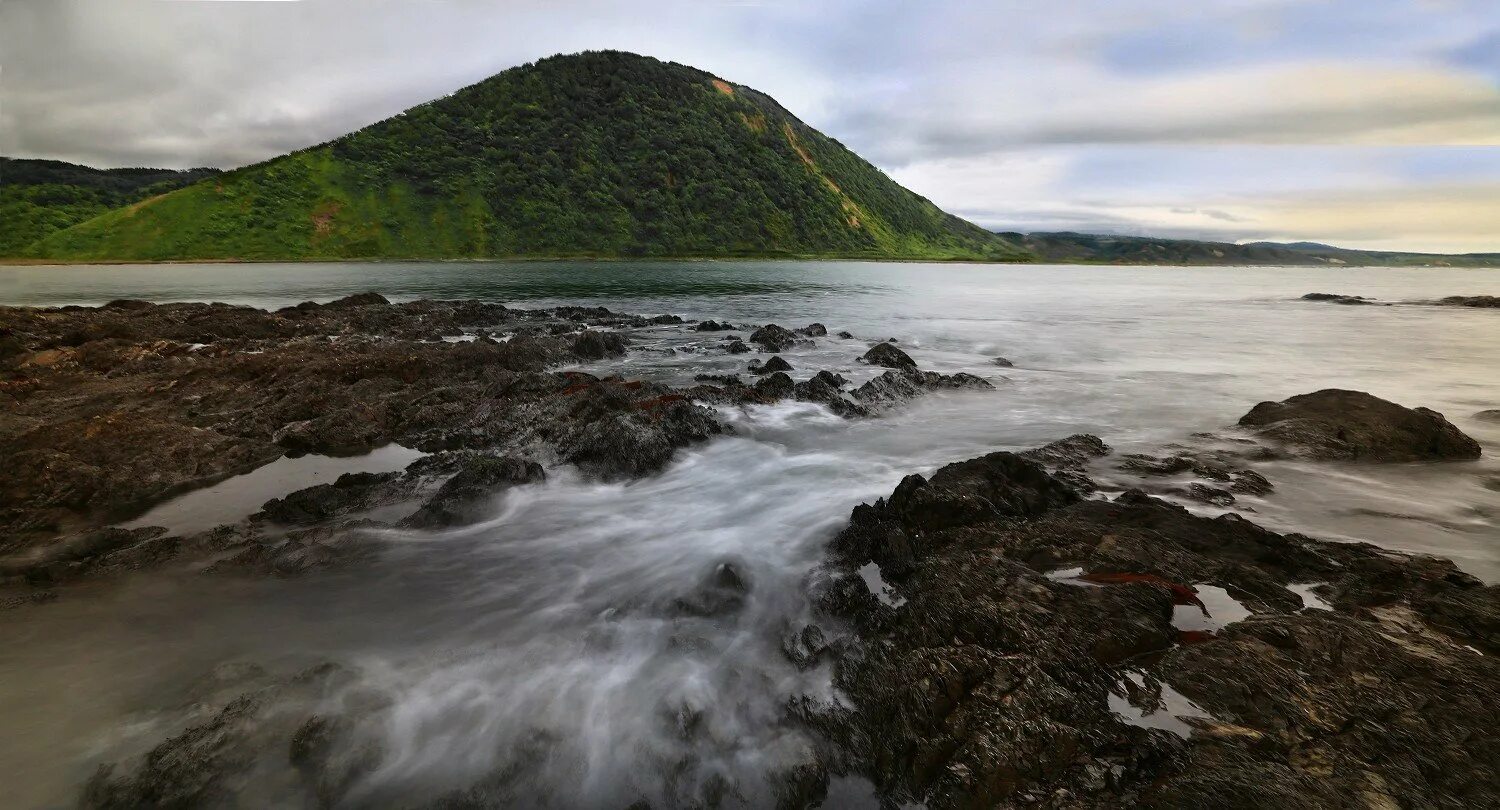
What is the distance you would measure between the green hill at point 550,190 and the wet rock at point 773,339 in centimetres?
11279

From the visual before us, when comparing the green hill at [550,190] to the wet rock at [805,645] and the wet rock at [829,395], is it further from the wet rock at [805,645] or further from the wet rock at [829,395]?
the wet rock at [805,645]

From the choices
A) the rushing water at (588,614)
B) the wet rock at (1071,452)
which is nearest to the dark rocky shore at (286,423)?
the rushing water at (588,614)

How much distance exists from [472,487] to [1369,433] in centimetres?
1411

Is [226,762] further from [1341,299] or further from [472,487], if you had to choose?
[1341,299]

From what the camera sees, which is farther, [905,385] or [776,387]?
[905,385]

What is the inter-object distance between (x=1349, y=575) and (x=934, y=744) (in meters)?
4.69

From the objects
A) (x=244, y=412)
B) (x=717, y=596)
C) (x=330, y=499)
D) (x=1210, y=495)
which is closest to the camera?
(x=717, y=596)

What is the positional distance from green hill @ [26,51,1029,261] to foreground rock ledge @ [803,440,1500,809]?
13167 cm

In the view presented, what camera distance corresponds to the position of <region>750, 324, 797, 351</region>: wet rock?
2311cm

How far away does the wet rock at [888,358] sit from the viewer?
61.6 feet

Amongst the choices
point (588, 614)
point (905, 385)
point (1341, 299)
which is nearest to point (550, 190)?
point (1341, 299)

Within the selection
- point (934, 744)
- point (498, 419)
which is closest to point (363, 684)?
point (934, 744)

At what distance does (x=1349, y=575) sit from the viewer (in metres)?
5.64

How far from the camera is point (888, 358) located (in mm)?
19438
